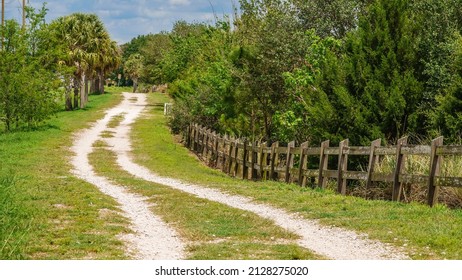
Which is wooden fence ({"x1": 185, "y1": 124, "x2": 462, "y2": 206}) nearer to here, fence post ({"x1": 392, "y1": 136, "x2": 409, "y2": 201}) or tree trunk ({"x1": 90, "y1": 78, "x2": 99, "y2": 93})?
fence post ({"x1": 392, "y1": 136, "x2": 409, "y2": 201})

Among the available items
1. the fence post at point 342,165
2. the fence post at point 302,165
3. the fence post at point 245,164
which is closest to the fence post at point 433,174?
the fence post at point 342,165

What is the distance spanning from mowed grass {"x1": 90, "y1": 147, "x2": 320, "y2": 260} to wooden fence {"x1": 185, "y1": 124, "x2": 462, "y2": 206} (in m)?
3.31

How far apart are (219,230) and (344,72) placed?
1259 centimetres

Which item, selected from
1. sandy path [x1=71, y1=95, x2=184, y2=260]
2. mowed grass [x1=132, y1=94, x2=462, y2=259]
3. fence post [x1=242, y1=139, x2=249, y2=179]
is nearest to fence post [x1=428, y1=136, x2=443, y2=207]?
mowed grass [x1=132, y1=94, x2=462, y2=259]

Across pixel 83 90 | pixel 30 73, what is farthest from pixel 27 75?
pixel 83 90

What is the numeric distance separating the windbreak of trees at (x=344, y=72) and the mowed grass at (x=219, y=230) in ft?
22.7

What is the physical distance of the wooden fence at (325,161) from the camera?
13359 mm

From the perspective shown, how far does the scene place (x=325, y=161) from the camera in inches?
717

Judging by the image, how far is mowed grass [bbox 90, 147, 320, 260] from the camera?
9.35 metres

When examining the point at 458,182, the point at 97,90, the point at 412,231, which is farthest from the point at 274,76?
the point at 97,90

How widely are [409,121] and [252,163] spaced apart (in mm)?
5962

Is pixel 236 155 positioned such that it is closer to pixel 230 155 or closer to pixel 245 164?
pixel 230 155

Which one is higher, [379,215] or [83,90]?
[379,215]

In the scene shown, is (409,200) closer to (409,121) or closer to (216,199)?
(216,199)
